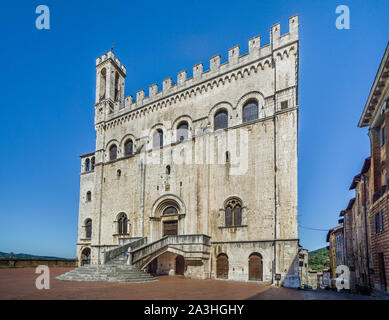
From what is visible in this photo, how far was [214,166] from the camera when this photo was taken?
21781 millimetres

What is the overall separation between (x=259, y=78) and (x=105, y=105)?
52.3ft

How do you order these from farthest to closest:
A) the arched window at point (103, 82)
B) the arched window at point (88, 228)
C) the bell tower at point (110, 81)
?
1. the arched window at point (103, 82)
2. the bell tower at point (110, 81)
3. the arched window at point (88, 228)

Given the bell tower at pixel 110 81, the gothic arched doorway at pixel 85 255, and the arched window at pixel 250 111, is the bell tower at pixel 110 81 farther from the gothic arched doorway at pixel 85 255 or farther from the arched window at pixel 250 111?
the gothic arched doorway at pixel 85 255

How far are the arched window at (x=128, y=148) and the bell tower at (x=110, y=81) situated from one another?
4.08 metres

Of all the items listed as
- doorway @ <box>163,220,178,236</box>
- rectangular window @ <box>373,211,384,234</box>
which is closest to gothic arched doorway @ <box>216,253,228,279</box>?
doorway @ <box>163,220,178,236</box>

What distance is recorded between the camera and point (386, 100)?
47.5 ft

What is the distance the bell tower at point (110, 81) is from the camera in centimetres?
3039

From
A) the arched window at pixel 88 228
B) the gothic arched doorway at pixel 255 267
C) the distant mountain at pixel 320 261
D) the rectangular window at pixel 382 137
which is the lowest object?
the distant mountain at pixel 320 261

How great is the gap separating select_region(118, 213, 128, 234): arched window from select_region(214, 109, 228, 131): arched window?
11029 millimetres

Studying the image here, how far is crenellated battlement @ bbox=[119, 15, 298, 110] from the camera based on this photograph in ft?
67.9

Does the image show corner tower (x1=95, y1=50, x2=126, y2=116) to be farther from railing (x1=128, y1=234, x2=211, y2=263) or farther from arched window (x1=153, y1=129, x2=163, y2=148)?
railing (x1=128, y1=234, x2=211, y2=263)

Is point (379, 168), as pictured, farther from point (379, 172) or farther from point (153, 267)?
point (153, 267)

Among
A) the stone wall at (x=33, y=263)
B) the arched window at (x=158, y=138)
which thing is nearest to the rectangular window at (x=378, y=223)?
the arched window at (x=158, y=138)

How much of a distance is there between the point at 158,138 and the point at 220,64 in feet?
25.8
